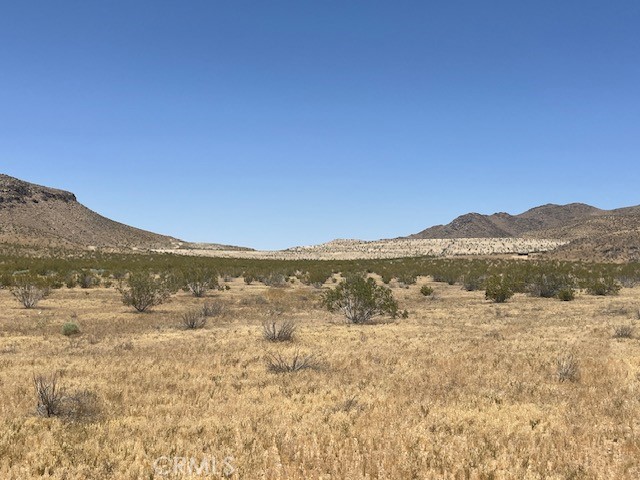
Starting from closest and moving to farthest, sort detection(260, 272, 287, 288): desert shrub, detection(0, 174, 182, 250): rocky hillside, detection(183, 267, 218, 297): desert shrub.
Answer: detection(183, 267, 218, 297): desert shrub, detection(260, 272, 287, 288): desert shrub, detection(0, 174, 182, 250): rocky hillside

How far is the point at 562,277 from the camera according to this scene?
3153 cm

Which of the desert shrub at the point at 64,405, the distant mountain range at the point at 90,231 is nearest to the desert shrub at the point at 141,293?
the desert shrub at the point at 64,405

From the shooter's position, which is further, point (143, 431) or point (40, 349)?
point (40, 349)

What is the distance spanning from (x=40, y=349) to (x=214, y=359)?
488 cm

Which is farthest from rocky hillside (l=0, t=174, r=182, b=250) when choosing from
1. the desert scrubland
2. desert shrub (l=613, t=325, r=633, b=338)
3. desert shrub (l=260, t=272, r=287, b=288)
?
desert shrub (l=613, t=325, r=633, b=338)

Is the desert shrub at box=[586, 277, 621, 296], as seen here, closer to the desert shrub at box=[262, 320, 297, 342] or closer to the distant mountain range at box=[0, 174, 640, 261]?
the desert shrub at box=[262, 320, 297, 342]

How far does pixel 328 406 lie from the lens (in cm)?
796

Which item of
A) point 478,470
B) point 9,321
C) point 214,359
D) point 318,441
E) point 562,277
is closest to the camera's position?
point 478,470

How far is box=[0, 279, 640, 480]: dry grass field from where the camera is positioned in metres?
5.62

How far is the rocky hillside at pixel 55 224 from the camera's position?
9544 centimetres

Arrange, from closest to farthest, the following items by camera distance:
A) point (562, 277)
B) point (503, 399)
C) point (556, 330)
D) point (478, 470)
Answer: point (478, 470) < point (503, 399) < point (556, 330) < point (562, 277)

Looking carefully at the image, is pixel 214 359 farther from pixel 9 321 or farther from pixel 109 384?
pixel 9 321

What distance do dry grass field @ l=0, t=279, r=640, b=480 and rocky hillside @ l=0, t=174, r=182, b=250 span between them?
88185 millimetres

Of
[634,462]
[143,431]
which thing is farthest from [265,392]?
[634,462]
